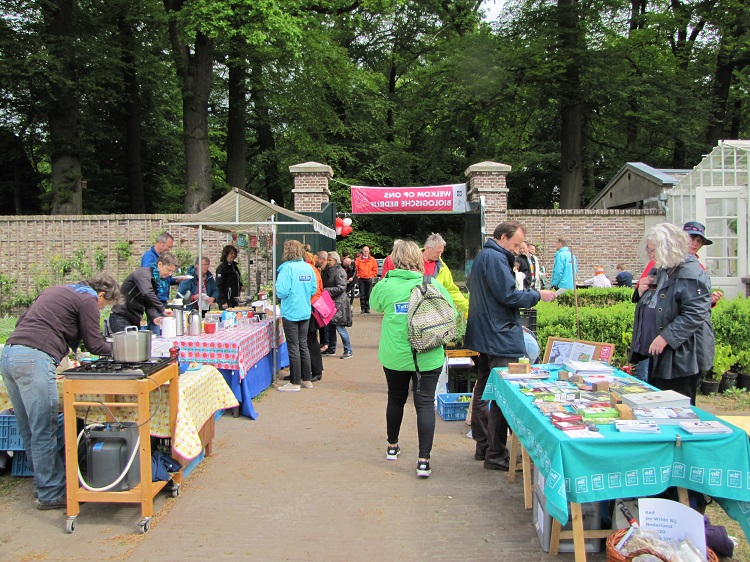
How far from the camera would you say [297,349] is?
317 inches

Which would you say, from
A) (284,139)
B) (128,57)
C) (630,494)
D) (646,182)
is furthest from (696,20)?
(630,494)

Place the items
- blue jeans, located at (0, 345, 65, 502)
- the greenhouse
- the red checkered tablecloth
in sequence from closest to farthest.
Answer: blue jeans, located at (0, 345, 65, 502) → the red checkered tablecloth → the greenhouse

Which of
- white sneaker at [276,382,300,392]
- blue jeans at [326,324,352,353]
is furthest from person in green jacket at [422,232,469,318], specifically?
blue jeans at [326,324,352,353]

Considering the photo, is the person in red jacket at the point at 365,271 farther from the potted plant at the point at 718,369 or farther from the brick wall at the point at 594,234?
the potted plant at the point at 718,369

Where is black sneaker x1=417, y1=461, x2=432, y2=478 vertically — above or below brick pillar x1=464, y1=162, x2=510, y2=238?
below

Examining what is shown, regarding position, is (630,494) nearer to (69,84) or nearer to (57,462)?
(57,462)

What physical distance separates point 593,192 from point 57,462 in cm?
2534

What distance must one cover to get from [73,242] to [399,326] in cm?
1207

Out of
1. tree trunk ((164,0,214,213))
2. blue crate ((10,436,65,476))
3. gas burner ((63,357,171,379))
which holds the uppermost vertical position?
tree trunk ((164,0,214,213))

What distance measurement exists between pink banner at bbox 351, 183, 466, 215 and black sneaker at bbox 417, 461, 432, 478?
10.5 m

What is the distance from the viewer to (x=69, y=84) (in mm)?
16781

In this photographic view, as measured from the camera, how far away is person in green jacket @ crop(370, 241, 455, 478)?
4.86m

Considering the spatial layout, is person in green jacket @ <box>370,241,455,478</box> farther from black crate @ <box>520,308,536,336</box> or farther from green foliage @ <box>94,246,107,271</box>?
green foliage @ <box>94,246,107,271</box>

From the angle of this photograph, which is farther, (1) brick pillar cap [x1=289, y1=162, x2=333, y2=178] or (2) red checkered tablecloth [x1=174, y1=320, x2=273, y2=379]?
(1) brick pillar cap [x1=289, y1=162, x2=333, y2=178]
